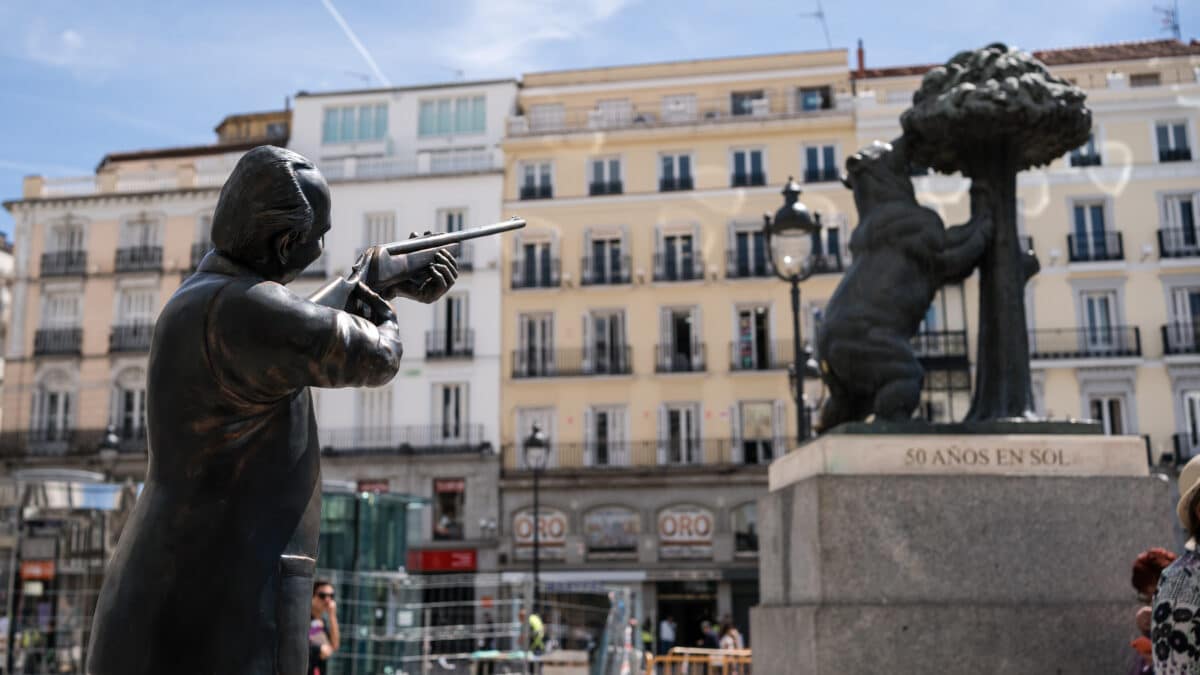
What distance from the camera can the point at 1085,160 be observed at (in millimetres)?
39812

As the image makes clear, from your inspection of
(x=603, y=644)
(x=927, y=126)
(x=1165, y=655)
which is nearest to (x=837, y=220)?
(x=603, y=644)

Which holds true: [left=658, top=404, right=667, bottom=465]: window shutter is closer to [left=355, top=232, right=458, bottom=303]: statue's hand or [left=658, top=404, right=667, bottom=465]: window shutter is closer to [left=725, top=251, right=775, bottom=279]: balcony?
[left=725, top=251, right=775, bottom=279]: balcony

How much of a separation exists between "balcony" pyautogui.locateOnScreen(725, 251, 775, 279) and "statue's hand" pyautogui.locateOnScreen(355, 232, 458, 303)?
1518 inches

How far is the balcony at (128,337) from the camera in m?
44.3

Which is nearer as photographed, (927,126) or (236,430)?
(236,430)

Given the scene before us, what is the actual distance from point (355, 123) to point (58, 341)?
1406 centimetres

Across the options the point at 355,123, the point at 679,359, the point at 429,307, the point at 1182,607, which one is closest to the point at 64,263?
the point at 355,123

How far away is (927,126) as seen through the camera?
24.6ft

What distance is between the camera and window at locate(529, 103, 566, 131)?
146 ft

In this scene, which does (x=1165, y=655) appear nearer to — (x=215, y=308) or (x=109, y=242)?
(x=215, y=308)

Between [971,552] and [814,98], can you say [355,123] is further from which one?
[971,552]

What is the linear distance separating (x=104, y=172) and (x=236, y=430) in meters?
51.1

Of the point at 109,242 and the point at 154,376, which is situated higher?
the point at 109,242

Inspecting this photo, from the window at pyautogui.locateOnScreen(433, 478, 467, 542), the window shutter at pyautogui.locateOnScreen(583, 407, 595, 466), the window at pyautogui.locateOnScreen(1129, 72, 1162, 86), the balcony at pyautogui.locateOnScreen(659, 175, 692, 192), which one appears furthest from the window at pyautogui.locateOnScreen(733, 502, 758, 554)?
the window at pyautogui.locateOnScreen(1129, 72, 1162, 86)
